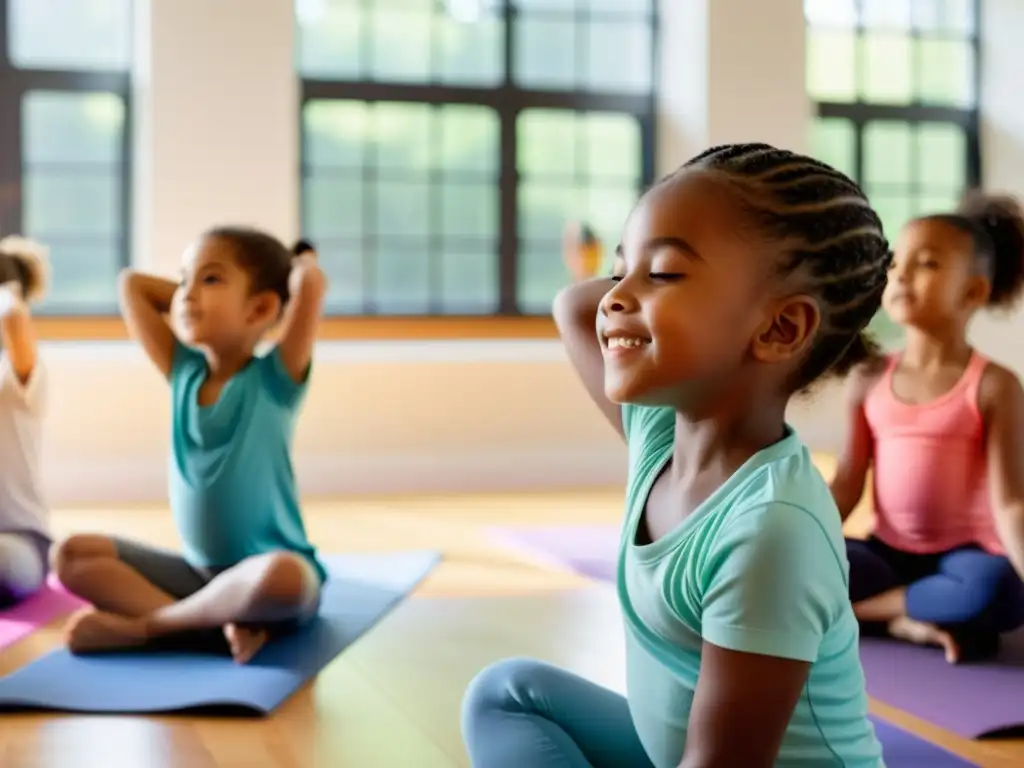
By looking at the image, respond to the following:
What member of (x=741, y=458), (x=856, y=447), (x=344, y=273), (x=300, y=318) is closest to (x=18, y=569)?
(x=300, y=318)

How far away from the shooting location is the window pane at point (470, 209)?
550 centimetres

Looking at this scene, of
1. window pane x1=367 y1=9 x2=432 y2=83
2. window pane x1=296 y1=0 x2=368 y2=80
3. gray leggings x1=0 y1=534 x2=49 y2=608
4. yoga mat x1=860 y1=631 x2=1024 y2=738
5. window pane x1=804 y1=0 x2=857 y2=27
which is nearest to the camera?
yoga mat x1=860 y1=631 x2=1024 y2=738

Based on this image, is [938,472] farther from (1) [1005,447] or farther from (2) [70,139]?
(2) [70,139]

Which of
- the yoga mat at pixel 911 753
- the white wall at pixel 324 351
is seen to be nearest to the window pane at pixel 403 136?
the white wall at pixel 324 351

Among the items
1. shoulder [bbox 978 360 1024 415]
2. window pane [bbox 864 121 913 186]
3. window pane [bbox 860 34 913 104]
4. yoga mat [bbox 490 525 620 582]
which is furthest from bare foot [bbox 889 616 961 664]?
window pane [bbox 860 34 913 104]

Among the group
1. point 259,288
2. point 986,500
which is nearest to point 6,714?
point 259,288

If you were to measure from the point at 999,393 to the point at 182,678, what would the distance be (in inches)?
59.3

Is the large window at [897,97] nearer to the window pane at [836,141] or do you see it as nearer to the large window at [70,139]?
the window pane at [836,141]

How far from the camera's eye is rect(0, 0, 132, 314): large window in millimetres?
4969

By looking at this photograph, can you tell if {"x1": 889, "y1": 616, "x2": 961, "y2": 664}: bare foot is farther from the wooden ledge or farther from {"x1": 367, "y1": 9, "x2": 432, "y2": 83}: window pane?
{"x1": 367, "y1": 9, "x2": 432, "y2": 83}: window pane

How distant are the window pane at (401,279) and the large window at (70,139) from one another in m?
0.96

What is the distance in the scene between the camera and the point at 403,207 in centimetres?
546

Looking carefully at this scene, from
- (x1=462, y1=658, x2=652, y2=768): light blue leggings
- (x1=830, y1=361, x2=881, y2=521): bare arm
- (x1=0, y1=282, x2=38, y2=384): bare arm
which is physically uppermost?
(x1=0, y1=282, x2=38, y2=384): bare arm

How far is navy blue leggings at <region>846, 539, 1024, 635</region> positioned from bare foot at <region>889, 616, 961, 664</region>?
0.01 meters
